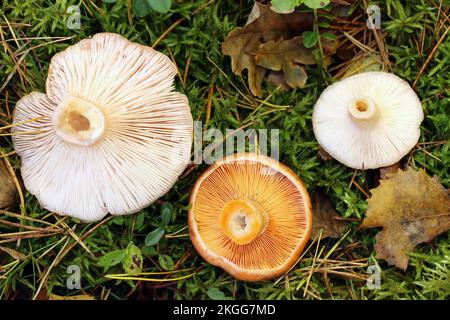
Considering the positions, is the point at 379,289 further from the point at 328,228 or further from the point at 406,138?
the point at 406,138

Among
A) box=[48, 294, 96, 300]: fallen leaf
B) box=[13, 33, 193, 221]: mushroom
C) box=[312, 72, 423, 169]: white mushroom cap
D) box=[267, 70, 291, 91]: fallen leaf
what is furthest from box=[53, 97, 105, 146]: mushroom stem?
box=[312, 72, 423, 169]: white mushroom cap

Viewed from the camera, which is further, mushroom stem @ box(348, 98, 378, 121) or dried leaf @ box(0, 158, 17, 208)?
dried leaf @ box(0, 158, 17, 208)

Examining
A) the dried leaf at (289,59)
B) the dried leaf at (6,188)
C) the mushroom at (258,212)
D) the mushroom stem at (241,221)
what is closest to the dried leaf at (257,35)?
→ the dried leaf at (289,59)

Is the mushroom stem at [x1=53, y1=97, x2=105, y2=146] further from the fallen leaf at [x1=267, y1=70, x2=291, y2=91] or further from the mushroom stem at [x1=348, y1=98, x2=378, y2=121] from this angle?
the mushroom stem at [x1=348, y1=98, x2=378, y2=121]

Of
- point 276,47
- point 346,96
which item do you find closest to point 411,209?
point 346,96

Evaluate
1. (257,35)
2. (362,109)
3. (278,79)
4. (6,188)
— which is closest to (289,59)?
(278,79)

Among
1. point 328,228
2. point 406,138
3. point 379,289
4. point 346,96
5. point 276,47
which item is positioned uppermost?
point 276,47

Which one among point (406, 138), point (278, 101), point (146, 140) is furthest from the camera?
point (278, 101)

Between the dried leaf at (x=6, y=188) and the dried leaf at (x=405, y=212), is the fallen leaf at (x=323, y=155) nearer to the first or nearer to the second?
the dried leaf at (x=405, y=212)
